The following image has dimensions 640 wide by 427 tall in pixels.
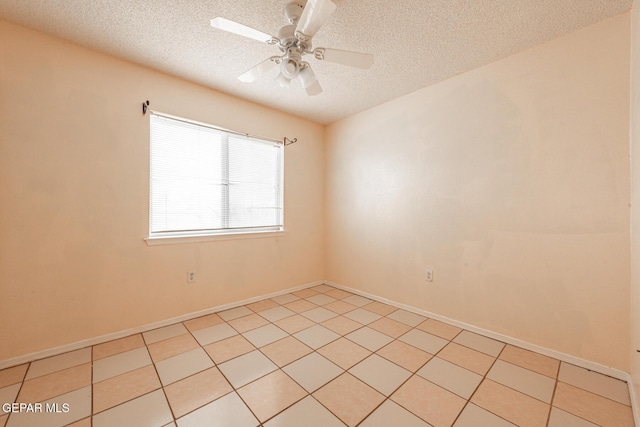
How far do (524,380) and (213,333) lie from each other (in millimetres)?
2377

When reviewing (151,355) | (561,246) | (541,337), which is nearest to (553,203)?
(561,246)

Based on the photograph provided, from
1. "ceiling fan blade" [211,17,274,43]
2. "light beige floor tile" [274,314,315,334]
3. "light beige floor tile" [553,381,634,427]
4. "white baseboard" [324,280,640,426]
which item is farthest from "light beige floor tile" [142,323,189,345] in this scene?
"light beige floor tile" [553,381,634,427]

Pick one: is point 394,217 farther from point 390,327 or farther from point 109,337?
point 109,337

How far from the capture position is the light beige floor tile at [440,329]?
2328 mm

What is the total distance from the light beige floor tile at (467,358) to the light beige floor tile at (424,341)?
0.06 meters

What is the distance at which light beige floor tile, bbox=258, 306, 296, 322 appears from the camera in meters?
2.65

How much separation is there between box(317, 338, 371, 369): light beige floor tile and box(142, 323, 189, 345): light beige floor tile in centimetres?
130

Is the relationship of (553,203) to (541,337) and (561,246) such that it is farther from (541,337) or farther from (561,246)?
(541,337)

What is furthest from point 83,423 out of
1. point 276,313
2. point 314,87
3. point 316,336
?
point 314,87

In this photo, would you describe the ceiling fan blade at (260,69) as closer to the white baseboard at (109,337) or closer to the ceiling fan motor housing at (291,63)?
the ceiling fan motor housing at (291,63)

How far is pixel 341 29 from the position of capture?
1.83 m

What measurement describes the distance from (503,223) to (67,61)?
12.1 feet

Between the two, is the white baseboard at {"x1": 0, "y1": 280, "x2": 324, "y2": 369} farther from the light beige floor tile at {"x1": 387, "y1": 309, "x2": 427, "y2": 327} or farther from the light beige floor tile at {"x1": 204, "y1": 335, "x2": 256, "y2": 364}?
the light beige floor tile at {"x1": 387, "y1": 309, "x2": 427, "y2": 327}

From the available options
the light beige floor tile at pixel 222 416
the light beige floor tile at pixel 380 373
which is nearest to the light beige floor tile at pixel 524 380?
the light beige floor tile at pixel 380 373
